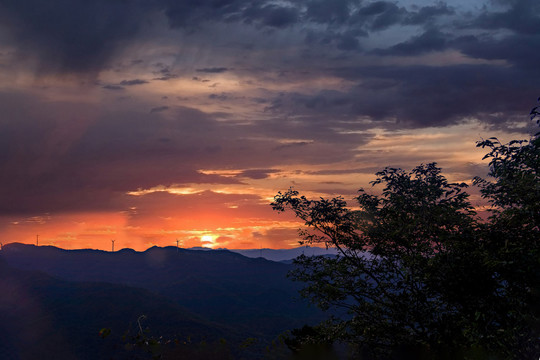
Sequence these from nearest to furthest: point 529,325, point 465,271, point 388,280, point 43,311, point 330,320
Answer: point 529,325, point 465,271, point 388,280, point 330,320, point 43,311

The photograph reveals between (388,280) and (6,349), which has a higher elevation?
(388,280)

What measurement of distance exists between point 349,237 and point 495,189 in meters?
8.17

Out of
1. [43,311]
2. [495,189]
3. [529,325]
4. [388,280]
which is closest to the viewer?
[529,325]

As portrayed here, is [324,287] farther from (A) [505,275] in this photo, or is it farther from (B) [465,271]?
(A) [505,275]

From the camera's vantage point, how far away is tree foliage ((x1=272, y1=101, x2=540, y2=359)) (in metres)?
15.8

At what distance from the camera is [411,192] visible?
2378 cm

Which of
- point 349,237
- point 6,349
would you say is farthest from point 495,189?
point 6,349

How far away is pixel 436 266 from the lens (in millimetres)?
18266

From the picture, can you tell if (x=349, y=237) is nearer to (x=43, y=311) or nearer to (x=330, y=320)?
(x=330, y=320)

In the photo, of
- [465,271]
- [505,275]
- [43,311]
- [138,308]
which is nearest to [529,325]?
[505,275]

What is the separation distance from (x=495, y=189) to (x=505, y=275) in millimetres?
5218

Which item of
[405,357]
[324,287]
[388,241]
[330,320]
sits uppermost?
[388,241]

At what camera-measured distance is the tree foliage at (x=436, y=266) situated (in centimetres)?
1577

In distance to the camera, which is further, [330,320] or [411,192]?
[330,320]
